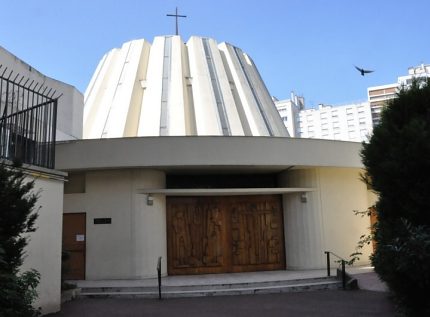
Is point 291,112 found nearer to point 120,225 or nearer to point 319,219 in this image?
point 319,219

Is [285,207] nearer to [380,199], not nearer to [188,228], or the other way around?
[188,228]

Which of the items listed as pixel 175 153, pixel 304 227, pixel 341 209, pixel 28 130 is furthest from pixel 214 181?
pixel 28 130

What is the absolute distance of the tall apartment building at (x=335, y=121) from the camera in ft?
178

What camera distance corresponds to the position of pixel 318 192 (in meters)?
14.0

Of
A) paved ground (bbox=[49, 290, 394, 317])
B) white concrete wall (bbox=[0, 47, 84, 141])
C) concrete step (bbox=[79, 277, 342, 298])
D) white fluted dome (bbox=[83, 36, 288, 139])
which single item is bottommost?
paved ground (bbox=[49, 290, 394, 317])

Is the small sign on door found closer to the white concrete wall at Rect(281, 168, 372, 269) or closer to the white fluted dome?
the white concrete wall at Rect(281, 168, 372, 269)

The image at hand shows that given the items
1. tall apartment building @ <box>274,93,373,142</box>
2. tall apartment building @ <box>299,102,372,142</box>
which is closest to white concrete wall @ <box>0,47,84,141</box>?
→ tall apartment building @ <box>274,93,373,142</box>

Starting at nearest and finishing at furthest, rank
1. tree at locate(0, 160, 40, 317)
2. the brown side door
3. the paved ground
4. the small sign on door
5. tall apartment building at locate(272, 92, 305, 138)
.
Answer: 1. tree at locate(0, 160, 40, 317)
2. the paved ground
3. the brown side door
4. the small sign on door
5. tall apartment building at locate(272, 92, 305, 138)

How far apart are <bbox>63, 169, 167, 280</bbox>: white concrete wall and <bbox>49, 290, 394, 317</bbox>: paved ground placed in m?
2.49

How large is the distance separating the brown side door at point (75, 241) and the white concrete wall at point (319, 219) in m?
6.21

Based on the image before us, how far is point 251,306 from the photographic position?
348 inches

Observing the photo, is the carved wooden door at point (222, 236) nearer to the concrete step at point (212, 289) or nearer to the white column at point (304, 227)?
the white column at point (304, 227)

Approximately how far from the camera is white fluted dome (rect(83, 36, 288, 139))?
72.9 feet

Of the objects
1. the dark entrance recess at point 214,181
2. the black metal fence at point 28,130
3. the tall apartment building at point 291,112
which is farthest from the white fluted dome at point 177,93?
the tall apartment building at point 291,112
